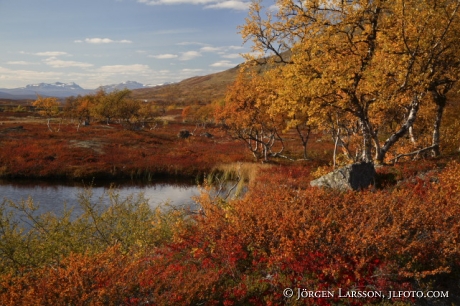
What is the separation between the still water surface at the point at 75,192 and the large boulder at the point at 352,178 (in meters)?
14.2

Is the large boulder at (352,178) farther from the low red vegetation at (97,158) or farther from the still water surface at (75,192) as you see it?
the low red vegetation at (97,158)

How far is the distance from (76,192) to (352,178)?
1023 inches

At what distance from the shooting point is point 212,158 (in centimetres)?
4775

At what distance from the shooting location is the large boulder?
1634 cm

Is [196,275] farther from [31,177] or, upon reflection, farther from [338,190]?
[31,177]

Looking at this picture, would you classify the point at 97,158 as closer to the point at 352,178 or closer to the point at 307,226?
the point at 352,178

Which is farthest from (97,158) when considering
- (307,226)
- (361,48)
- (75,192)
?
(307,226)

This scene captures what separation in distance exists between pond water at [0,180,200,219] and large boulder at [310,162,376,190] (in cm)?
1425

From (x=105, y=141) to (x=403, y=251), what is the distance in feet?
177

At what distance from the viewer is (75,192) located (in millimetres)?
33125

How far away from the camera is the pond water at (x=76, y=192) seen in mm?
29594

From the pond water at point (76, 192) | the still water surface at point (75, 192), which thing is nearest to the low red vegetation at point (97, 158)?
the pond water at point (76, 192)

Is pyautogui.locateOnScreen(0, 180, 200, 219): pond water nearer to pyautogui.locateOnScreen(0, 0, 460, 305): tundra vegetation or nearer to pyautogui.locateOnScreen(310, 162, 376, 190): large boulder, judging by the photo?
pyautogui.locateOnScreen(0, 0, 460, 305): tundra vegetation

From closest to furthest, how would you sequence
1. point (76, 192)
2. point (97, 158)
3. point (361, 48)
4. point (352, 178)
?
point (352, 178) → point (361, 48) → point (76, 192) → point (97, 158)
